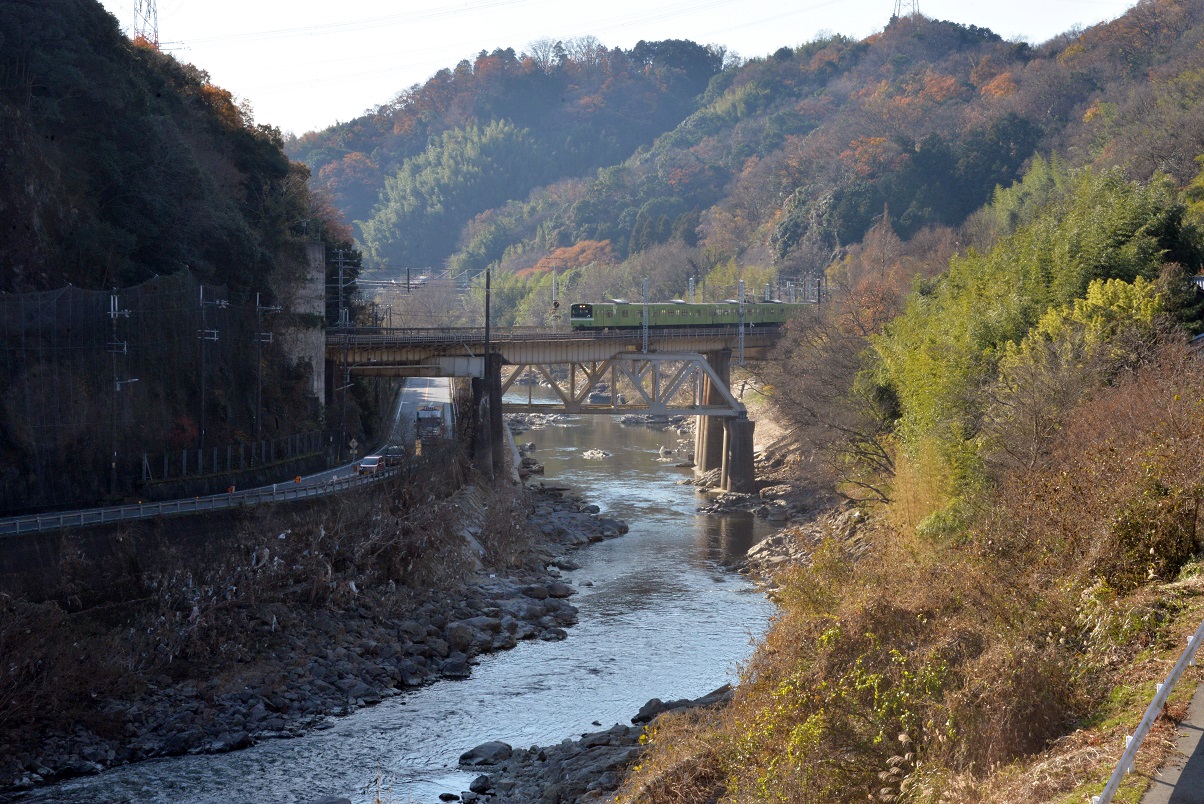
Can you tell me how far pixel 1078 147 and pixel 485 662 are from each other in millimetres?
69470

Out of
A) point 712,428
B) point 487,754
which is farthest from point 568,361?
point 487,754

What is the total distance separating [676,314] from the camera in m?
54.7

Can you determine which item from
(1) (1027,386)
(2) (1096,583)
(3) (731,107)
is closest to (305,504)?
(1) (1027,386)

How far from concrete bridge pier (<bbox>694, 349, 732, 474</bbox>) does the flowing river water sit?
538 inches

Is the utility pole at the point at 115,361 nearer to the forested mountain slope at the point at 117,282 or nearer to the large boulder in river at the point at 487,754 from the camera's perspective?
the forested mountain slope at the point at 117,282

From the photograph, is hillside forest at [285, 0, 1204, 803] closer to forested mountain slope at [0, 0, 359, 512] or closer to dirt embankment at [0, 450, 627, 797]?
dirt embankment at [0, 450, 627, 797]

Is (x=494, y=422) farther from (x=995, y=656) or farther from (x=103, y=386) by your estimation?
(x=995, y=656)

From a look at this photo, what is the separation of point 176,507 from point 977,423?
66.4ft

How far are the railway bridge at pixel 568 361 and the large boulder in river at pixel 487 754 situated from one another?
23280mm

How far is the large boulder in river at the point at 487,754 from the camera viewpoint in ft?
65.7

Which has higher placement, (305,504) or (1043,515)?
(1043,515)

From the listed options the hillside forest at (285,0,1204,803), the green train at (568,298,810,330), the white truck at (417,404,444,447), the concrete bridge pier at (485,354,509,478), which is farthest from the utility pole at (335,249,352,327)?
the hillside forest at (285,0,1204,803)

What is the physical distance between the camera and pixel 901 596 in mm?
15320

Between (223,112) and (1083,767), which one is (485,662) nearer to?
(1083,767)
